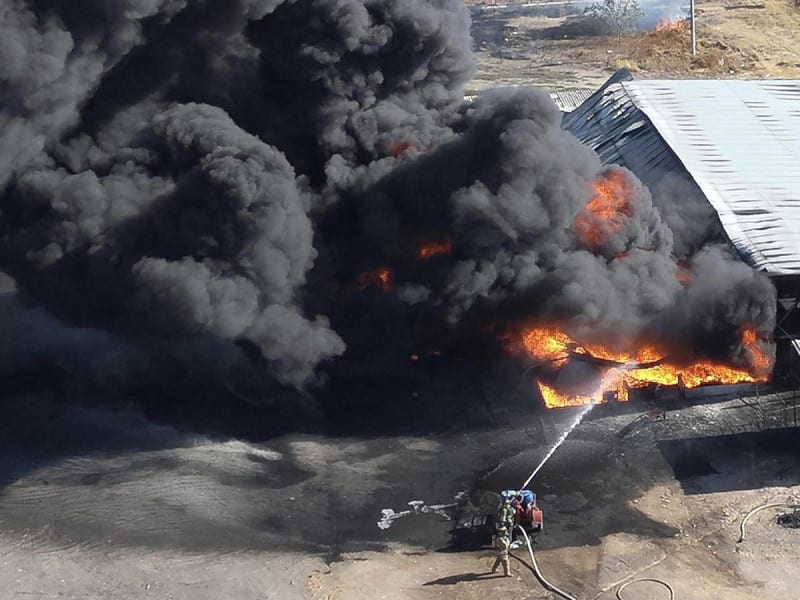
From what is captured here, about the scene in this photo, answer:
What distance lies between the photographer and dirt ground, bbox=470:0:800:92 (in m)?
65.4

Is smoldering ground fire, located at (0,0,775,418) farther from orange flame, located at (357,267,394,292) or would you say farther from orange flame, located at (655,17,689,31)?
orange flame, located at (655,17,689,31)

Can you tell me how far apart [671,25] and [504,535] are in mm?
59868

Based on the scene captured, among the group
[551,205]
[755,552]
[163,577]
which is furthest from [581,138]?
[163,577]

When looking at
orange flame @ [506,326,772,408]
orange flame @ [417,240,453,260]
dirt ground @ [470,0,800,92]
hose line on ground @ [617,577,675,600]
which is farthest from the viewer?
dirt ground @ [470,0,800,92]

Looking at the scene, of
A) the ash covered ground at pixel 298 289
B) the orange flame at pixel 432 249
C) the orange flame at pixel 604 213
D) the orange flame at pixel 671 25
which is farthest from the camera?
the orange flame at pixel 671 25

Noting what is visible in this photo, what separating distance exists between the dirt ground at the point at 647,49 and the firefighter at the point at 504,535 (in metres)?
43.1

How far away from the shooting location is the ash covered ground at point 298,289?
27109 millimetres

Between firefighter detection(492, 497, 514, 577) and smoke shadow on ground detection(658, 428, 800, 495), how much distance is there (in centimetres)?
532

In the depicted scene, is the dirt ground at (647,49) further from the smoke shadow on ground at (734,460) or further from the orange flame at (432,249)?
the smoke shadow on ground at (734,460)

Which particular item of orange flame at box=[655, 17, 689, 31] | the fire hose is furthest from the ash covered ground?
orange flame at box=[655, 17, 689, 31]

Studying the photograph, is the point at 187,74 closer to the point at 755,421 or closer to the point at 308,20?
the point at 308,20

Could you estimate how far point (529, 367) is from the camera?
32.8 meters

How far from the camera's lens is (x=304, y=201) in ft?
106

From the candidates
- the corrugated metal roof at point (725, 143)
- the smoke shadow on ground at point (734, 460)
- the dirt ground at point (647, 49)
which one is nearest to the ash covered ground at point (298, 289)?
the smoke shadow on ground at point (734, 460)
